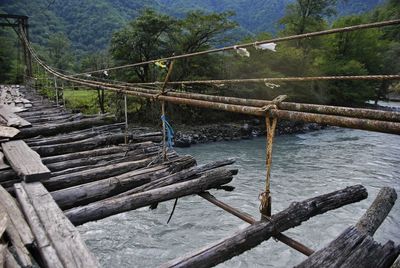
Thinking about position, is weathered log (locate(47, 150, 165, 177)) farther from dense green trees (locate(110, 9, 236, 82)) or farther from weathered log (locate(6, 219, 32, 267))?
dense green trees (locate(110, 9, 236, 82))

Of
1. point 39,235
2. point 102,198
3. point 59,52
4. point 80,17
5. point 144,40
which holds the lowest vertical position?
point 102,198

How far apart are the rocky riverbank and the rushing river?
6.67ft

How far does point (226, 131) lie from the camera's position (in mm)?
19812

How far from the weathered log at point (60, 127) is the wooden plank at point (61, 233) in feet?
7.79

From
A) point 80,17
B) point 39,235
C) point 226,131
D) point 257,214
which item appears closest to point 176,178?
point 39,235

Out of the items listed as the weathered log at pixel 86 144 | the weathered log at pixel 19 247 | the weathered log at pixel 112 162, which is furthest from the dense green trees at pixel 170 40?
the weathered log at pixel 19 247

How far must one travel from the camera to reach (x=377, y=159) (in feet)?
44.8

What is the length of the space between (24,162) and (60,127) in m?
1.94

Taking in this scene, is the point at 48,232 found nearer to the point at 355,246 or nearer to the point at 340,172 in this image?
the point at 355,246

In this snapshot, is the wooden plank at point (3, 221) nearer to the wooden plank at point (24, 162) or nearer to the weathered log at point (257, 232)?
the wooden plank at point (24, 162)

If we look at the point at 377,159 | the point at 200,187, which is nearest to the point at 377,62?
the point at 377,159

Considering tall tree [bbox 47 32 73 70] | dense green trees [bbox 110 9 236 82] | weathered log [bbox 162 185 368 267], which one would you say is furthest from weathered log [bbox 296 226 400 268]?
tall tree [bbox 47 32 73 70]

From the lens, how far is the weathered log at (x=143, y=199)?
1.98m

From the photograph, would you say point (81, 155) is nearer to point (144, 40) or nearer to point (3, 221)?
point (3, 221)
